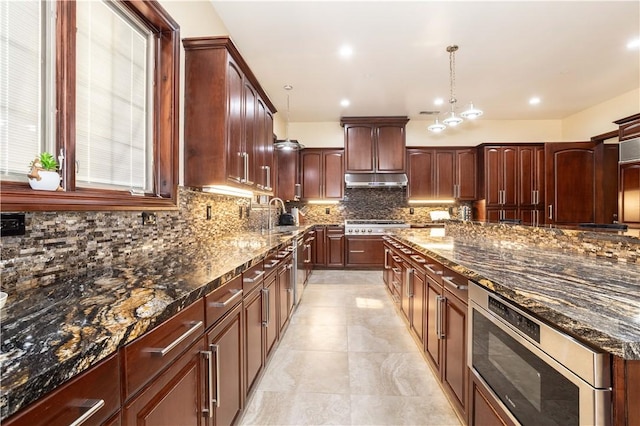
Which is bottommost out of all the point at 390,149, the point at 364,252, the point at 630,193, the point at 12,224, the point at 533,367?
the point at 364,252

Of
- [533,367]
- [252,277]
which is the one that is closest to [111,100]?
[252,277]

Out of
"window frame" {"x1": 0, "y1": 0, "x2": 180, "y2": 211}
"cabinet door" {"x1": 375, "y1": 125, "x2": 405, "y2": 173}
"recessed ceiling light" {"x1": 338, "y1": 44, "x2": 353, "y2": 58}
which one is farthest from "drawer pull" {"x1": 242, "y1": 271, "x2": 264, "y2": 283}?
"cabinet door" {"x1": 375, "y1": 125, "x2": 405, "y2": 173}

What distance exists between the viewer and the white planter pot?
1.07 meters

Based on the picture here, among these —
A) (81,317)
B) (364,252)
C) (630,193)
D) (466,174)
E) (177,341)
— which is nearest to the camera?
(81,317)

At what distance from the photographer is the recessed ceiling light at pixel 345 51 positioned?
10.7ft

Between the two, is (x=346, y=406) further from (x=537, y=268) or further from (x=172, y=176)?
(x=172, y=176)

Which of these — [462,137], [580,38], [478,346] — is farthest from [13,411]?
[462,137]

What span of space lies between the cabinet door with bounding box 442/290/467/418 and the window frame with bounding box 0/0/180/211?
1.78 metres

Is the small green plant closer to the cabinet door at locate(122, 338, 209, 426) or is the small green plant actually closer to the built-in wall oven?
the cabinet door at locate(122, 338, 209, 426)

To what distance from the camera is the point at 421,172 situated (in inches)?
226

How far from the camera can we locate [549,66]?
372 centimetres

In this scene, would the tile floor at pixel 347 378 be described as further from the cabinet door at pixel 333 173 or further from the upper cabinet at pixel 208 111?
the cabinet door at pixel 333 173

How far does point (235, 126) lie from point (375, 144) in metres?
3.73

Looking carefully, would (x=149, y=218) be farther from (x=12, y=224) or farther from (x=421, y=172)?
(x=421, y=172)
